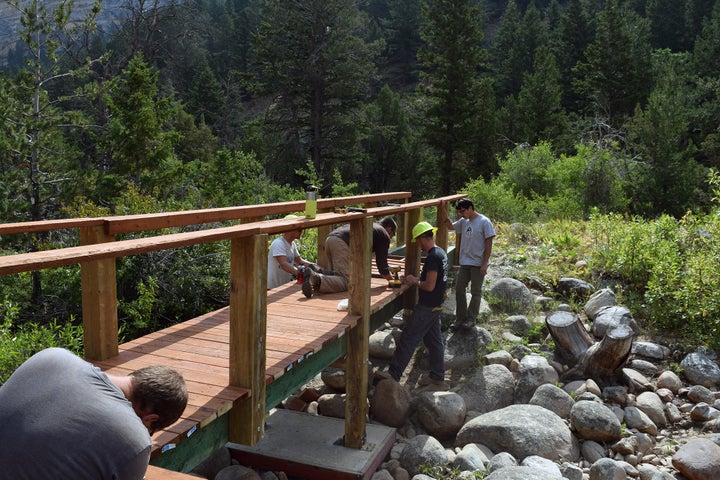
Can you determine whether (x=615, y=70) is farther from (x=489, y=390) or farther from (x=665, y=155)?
(x=489, y=390)

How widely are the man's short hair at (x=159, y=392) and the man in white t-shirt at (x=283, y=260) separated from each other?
430 cm

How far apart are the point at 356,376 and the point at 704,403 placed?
4.20 metres

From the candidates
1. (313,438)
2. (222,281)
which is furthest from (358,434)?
(222,281)

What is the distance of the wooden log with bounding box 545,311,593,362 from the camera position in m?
8.20

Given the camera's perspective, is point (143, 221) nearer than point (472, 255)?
Yes

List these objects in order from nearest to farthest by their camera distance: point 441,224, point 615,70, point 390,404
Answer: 1. point 390,404
2. point 441,224
3. point 615,70

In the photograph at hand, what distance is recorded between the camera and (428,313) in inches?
298

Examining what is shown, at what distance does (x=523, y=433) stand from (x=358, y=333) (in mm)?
2144

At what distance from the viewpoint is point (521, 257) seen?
11234 mm

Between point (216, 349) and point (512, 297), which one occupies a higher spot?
point (216, 349)

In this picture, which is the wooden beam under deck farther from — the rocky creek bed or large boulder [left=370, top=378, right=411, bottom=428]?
the rocky creek bed

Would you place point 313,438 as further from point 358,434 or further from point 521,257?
point 521,257

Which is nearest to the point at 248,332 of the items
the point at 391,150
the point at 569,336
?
the point at 569,336

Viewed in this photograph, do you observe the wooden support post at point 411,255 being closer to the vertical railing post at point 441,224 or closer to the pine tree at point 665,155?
the vertical railing post at point 441,224
